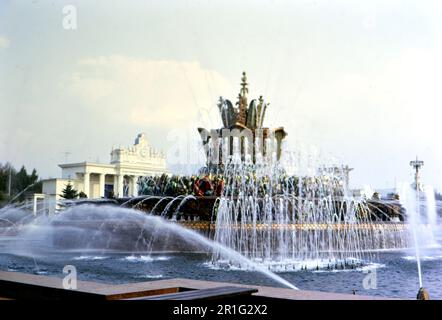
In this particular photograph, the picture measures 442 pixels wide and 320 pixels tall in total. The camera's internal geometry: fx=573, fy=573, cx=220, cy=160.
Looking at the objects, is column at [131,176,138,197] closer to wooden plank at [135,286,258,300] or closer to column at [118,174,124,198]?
column at [118,174,124,198]

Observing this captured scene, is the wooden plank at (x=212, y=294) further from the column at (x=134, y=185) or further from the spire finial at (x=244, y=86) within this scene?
the column at (x=134, y=185)

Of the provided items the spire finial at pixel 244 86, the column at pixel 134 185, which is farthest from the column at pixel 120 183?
the spire finial at pixel 244 86

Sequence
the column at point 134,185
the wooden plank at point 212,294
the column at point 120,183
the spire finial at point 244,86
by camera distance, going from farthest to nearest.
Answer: the column at point 120,183
the column at point 134,185
the spire finial at point 244,86
the wooden plank at point 212,294

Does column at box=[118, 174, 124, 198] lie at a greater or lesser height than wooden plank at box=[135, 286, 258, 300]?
greater

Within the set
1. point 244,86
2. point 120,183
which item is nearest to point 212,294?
point 244,86

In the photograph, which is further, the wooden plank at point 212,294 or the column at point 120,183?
the column at point 120,183

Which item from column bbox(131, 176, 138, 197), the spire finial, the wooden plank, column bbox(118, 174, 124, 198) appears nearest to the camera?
the wooden plank

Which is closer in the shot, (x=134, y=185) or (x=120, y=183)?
(x=134, y=185)

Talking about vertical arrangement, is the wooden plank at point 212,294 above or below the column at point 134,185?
below

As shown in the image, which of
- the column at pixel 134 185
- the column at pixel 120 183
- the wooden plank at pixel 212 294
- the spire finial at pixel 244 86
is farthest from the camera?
the column at pixel 120 183

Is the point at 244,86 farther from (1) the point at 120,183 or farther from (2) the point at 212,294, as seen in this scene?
(1) the point at 120,183

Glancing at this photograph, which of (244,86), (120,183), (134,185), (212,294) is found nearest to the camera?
(212,294)

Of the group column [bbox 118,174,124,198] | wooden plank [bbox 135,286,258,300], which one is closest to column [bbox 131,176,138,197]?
column [bbox 118,174,124,198]

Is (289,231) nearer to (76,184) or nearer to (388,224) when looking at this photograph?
(388,224)
